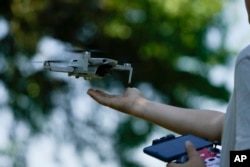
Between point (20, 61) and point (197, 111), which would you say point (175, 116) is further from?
point (20, 61)

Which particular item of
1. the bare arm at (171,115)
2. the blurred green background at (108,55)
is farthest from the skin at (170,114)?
the blurred green background at (108,55)

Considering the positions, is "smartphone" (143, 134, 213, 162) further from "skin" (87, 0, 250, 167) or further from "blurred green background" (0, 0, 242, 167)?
"blurred green background" (0, 0, 242, 167)

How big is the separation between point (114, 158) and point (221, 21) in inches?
19.1

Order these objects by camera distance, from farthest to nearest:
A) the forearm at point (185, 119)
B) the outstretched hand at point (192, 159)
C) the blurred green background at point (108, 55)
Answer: the blurred green background at point (108, 55), the forearm at point (185, 119), the outstretched hand at point (192, 159)

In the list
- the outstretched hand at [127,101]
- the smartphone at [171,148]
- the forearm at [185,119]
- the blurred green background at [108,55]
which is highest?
the blurred green background at [108,55]

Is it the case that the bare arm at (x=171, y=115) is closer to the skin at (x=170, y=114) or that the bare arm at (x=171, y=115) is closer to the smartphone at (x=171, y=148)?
the skin at (x=170, y=114)

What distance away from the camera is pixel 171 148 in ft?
2.47

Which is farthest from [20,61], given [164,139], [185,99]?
[164,139]

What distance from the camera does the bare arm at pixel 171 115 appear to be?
90 centimetres

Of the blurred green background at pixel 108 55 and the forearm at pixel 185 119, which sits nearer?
the forearm at pixel 185 119

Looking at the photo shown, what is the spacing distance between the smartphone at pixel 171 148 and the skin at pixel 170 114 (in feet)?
0.38

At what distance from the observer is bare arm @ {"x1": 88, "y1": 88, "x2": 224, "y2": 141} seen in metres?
0.90

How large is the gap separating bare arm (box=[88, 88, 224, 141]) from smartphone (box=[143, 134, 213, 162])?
0.12m

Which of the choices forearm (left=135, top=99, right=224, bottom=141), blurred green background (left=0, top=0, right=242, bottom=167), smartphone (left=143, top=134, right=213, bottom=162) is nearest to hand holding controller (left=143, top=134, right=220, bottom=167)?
smartphone (left=143, top=134, right=213, bottom=162)
